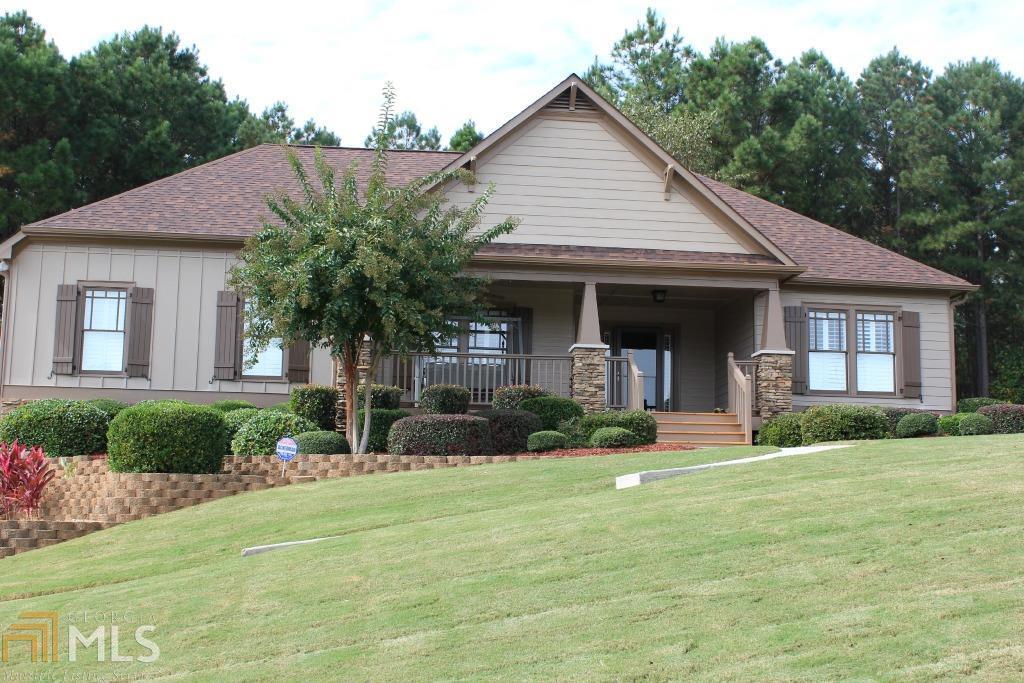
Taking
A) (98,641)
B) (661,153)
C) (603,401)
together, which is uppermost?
(661,153)

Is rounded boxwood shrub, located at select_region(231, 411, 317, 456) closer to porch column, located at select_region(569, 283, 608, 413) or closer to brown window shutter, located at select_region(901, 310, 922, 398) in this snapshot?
porch column, located at select_region(569, 283, 608, 413)

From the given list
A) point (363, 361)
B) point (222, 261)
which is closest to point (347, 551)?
point (363, 361)

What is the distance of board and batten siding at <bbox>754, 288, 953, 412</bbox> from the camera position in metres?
22.2

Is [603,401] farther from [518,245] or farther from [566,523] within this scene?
[566,523]

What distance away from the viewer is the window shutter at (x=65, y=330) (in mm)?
20234

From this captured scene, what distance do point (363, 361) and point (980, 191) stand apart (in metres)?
26.1

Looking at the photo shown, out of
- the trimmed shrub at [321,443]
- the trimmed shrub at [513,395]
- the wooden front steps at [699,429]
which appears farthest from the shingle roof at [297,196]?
the trimmed shrub at [321,443]

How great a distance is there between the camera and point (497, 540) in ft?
31.4

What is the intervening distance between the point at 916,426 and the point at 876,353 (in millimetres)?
3239

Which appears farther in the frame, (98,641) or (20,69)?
(20,69)

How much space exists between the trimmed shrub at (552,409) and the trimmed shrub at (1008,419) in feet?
23.9

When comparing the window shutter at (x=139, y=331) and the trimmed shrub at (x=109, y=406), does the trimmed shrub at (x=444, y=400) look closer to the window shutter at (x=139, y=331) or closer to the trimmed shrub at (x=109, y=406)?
the trimmed shrub at (x=109, y=406)

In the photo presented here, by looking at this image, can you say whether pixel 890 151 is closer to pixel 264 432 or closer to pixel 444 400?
pixel 444 400

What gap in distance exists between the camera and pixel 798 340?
21.8m
